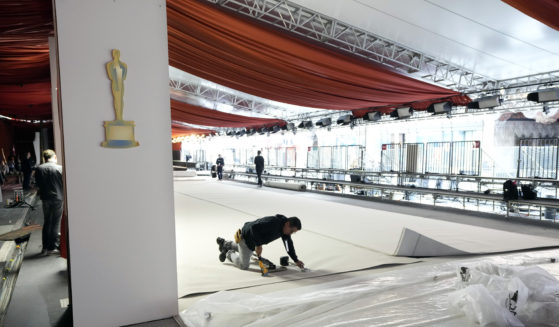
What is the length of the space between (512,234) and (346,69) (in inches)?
146

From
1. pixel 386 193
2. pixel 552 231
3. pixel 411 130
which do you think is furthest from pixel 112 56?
pixel 411 130

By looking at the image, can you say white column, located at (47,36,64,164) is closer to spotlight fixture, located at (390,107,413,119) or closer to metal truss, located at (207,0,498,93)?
metal truss, located at (207,0,498,93)

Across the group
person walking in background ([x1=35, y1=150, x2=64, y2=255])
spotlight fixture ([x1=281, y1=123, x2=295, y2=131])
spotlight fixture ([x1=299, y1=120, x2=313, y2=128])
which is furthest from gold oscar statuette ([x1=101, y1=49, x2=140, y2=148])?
spotlight fixture ([x1=281, y1=123, x2=295, y2=131])

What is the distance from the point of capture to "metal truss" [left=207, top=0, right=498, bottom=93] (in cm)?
627

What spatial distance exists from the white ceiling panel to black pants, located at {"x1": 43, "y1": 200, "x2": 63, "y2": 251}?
488cm

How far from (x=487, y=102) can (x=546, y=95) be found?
110cm

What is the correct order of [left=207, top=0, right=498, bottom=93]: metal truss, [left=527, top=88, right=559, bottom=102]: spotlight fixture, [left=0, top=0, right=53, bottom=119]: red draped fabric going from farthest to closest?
[left=527, top=88, right=559, bottom=102]: spotlight fixture < [left=207, top=0, right=498, bottom=93]: metal truss < [left=0, top=0, right=53, bottom=119]: red draped fabric

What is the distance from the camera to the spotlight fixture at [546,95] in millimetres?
6895

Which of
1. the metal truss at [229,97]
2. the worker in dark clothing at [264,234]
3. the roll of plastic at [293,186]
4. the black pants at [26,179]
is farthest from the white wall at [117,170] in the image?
the black pants at [26,179]

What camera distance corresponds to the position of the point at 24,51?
569 cm

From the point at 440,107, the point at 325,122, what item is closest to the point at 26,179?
the point at 325,122

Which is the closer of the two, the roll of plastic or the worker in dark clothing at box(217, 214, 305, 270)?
the worker in dark clothing at box(217, 214, 305, 270)

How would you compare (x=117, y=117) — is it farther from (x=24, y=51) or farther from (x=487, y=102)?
(x=487, y=102)

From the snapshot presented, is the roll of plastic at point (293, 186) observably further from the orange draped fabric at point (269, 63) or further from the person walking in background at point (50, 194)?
the person walking in background at point (50, 194)
